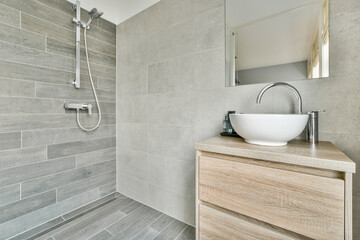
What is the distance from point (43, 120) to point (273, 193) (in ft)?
5.67

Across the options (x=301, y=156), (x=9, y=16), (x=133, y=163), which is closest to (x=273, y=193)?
(x=301, y=156)

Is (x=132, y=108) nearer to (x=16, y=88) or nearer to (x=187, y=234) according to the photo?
(x=16, y=88)

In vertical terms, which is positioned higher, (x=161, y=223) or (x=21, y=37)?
(x=21, y=37)

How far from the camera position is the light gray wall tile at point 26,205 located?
1.21 m

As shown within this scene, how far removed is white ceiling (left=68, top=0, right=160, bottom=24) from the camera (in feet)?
5.52

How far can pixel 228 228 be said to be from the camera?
32.0 inches

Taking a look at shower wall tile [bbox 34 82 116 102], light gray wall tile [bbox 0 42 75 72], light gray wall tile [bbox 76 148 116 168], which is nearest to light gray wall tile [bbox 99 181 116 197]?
light gray wall tile [bbox 76 148 116 168]

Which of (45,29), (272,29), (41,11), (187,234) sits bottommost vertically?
(187,234)

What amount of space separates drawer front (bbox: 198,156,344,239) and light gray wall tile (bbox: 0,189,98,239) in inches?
55.8

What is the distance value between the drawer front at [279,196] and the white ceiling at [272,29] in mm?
751

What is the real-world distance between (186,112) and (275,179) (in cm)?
88

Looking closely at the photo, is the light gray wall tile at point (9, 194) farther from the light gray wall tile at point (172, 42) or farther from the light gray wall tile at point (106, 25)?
the light gray wall tile at point (106, 25)

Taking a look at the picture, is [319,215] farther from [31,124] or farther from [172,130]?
Answer: [31,124]

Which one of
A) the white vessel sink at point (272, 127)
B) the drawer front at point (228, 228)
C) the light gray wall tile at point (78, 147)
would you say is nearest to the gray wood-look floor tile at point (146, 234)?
the drawer front at point (228, 228)
